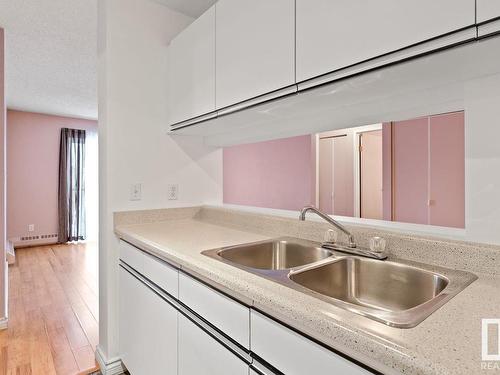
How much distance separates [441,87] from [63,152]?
6139 mm

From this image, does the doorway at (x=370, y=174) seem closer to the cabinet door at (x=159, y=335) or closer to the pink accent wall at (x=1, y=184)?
the cabinet door at (x=159, y=335)

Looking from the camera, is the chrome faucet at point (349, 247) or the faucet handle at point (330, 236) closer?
the chrome faucet at point (349, 247)

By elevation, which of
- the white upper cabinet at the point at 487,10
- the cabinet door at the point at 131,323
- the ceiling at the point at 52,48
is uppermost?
the ceiling at the point at 52,48

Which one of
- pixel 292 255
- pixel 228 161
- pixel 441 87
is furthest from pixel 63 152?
pixel 441 87

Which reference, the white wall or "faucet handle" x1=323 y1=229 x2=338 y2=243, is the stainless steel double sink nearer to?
"faucet handle" x1=323 y1=229 x2=338 y2=243

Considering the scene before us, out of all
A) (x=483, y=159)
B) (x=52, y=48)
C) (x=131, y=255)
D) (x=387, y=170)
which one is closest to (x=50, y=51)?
(x=52, y=48)

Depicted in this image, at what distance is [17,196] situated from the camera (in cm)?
523

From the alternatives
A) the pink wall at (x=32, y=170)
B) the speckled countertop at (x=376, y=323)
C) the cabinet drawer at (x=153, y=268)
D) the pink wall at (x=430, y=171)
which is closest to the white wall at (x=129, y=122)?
the cabinet drawer at (x=153, y=268)

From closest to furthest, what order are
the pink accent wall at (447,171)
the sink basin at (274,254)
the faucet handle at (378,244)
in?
the faucet handle at (378,244) → the sink basin at (274,254) → the pink accent wall at (447,171)

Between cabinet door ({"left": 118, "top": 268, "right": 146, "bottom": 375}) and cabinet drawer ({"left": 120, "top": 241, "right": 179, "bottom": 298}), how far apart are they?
0.32 feet

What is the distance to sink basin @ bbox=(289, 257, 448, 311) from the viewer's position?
1.00 metres

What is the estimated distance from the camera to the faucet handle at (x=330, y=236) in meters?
1.30

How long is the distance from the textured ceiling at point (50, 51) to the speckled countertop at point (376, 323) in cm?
190

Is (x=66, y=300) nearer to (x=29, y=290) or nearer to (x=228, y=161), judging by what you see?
(x=29, y=290)
